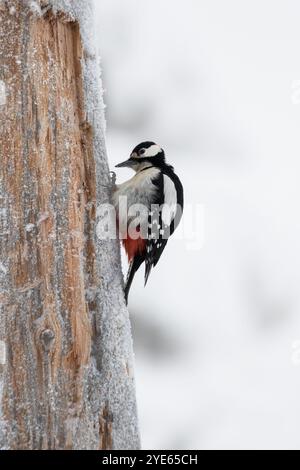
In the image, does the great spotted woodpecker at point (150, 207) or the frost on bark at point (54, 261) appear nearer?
the frost on bark at point (54, 261)

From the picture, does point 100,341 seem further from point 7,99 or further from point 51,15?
point 51,15

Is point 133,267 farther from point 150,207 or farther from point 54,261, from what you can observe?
point 54,261

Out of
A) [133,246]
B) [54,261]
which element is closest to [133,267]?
[133,246]

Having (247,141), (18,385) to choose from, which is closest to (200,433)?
(247,141)

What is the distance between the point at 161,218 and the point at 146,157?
0.54 meters

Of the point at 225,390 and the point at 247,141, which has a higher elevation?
the point at 247,141

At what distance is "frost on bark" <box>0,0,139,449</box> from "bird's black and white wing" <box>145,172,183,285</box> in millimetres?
890

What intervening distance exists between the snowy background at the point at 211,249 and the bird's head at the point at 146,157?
1.59m

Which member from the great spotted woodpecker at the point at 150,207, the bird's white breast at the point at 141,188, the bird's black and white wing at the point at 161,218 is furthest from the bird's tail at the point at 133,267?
the bird's white breast at the point at 141,188

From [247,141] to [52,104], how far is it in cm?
631

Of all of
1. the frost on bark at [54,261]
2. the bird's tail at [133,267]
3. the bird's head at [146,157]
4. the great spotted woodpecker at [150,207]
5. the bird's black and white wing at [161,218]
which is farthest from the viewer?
the bird's head at [146,157]

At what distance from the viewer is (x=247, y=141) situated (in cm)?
930

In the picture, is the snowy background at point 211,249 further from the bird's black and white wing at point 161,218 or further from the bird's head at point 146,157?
the bird's black and white wing at point 161,218

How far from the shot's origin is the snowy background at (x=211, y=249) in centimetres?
723
